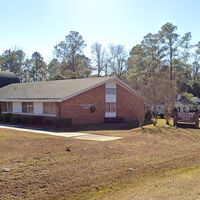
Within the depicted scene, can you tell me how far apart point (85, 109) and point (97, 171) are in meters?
18.9

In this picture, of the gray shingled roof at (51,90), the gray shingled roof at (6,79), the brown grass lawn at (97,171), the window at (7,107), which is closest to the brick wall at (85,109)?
the gray shingled roof at (51,90)

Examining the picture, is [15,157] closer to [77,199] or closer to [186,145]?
[77,199]

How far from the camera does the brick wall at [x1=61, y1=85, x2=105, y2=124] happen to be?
28781 millimetres

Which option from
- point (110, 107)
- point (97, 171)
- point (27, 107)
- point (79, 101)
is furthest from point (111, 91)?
point (97, 171)

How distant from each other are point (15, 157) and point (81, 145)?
4111 millimetres

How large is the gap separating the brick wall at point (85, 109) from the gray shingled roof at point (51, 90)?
1.81ft

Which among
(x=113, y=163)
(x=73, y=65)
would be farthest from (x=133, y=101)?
(x=73, y=65)

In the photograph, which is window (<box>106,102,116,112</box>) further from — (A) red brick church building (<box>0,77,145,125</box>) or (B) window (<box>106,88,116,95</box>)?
(B) window (<box>106,88,116,95</box>)

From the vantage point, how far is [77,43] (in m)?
74.4

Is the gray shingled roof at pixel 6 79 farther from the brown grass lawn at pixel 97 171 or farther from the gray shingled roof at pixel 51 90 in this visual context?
the brown grass lawn at pixel 97 171

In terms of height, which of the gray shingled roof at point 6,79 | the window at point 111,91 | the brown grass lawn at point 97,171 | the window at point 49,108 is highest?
the gray shingled roof at point 6,79

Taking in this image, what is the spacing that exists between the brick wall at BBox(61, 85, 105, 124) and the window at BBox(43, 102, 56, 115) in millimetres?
1258

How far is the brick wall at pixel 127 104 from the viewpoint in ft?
110

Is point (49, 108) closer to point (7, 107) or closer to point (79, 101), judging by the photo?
point (79, 101)
